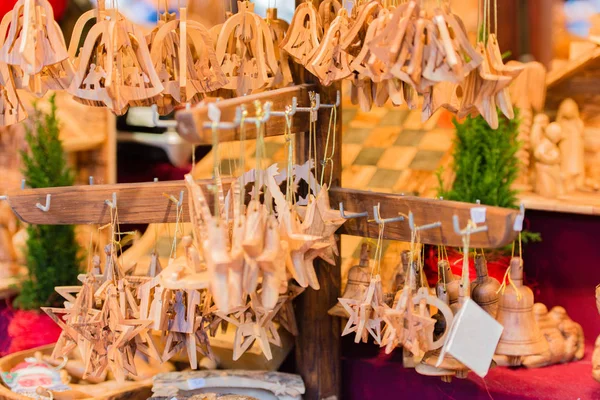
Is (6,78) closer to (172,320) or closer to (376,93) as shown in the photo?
(172,320)

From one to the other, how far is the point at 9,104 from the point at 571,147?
6.03 ft

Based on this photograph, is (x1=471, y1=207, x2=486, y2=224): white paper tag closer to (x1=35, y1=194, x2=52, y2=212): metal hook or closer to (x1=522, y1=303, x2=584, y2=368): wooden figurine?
(x1=522, y1=303, x2=584, y2=368): wooden figurine

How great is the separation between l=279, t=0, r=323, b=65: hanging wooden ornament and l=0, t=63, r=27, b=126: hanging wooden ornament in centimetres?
66

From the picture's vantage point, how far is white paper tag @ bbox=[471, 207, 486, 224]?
1647mm

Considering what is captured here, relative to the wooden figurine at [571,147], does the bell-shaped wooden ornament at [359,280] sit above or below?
below

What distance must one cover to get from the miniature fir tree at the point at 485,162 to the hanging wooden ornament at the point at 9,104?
4.51ft

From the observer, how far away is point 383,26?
1.71 meters

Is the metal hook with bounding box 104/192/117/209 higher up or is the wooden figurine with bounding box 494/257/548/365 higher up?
the metal hook with bounding box 104/192/117/209

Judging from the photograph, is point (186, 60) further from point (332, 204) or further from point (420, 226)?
point (420, 226)

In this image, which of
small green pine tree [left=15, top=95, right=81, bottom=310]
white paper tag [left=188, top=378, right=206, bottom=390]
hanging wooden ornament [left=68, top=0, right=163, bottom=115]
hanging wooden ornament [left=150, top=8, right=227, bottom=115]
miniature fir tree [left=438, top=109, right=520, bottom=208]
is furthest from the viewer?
small green pine tree [left=15, top=95, right=81, bottom=310]

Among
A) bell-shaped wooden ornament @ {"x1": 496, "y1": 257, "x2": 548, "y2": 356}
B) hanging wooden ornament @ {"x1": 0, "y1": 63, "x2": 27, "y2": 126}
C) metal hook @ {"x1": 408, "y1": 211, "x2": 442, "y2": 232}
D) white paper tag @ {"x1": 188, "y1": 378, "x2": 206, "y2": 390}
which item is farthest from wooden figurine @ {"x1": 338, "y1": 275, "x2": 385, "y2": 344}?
hanging wooden ornament @ {"x1": 0, "y1": 63, "x2": 27, "y2": 126}

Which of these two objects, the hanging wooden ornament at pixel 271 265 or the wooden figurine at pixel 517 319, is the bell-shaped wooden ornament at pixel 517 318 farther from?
the hanging wooden ornament at pixel 271 265

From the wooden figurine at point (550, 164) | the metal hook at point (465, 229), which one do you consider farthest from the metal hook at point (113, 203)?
the wooden figurine at point (550, 164)

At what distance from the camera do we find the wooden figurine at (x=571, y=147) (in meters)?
2.75
